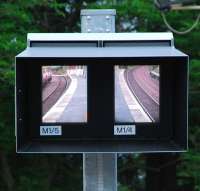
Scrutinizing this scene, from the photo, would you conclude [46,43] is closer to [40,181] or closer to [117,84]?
[117,84]

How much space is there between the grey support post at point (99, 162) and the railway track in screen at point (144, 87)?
276 mm

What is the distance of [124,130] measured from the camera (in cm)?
368

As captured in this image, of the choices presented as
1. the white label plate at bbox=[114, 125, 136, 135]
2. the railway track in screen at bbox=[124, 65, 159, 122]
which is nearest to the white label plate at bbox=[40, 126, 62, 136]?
the white label plate at bbox=[114, 125, 136, 135]

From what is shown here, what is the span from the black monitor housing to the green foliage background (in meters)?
5.10

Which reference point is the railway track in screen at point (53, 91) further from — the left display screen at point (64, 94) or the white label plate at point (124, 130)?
the white label plate at point (124, 130)

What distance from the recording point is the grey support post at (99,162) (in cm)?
356

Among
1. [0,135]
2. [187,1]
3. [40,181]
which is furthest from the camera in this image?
[40,181]

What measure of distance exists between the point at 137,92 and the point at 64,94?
0.42 meters

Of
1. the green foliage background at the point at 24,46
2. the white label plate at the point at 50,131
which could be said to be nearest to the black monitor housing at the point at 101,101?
the white label plate at the point at 50,131

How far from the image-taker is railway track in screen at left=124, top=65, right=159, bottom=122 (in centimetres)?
364

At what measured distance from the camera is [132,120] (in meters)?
3.66

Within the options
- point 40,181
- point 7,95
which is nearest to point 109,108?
point 7,95

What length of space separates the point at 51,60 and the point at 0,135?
22.3 ft

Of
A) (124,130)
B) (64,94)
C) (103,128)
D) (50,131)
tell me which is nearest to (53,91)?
(64,94)
